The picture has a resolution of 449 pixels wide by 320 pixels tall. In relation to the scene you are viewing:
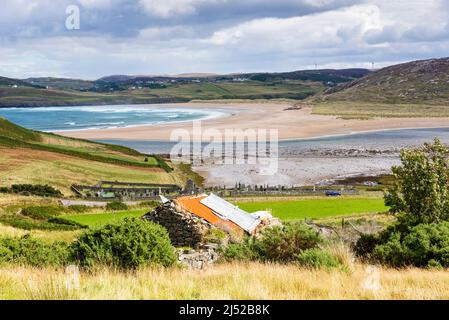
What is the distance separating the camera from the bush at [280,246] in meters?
16.9

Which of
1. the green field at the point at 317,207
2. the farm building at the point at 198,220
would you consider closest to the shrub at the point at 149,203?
the green field at the point at 317,207

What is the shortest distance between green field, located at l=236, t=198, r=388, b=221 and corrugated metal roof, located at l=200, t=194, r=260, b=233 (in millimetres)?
10920

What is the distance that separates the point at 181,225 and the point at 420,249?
11988 mm

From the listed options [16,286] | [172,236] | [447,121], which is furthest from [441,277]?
[447,121]

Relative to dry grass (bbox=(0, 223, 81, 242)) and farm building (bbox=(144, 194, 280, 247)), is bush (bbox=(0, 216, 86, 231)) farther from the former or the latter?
farm building (bbox=(144, 194, 280, 247))

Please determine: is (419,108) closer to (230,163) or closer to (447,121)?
(447,121)

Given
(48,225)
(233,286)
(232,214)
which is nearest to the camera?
(233,286)

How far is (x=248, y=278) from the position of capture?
36.7ft

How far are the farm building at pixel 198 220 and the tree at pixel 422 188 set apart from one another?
7.96 meters

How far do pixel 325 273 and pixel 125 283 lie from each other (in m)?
4.61

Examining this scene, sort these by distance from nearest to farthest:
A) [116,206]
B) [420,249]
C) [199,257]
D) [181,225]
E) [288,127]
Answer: [420,249] → [199,257] → [181,225] → [116,206] → [288,127]

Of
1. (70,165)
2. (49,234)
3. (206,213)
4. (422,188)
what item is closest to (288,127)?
(70,165)

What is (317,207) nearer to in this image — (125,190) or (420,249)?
(125,190)

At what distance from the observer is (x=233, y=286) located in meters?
10.1
